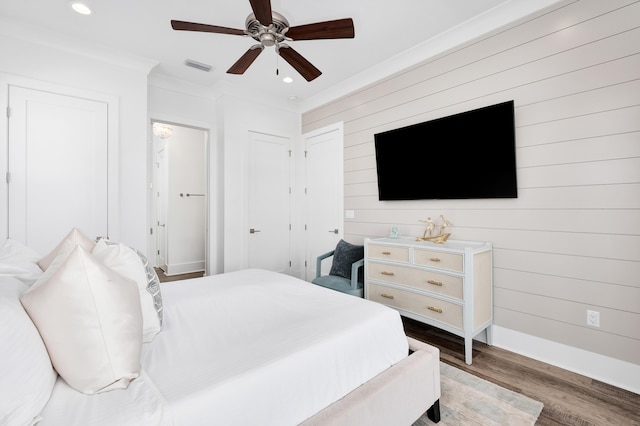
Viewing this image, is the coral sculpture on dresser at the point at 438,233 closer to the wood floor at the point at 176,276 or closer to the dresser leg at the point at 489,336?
the dresser leg at the point at 489,336

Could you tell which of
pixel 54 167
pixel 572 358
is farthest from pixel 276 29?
pixel 572 358

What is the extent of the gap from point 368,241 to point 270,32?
2.04 m

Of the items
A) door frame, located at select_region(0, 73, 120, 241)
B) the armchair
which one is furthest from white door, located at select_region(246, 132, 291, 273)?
door frame, located at select_region(0, 73, 120, 241)

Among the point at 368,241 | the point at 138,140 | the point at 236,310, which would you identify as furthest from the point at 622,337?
the point at 138,140

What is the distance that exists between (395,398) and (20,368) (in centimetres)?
138

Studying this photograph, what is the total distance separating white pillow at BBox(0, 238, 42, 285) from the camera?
1.26m

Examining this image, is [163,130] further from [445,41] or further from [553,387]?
[553,387]

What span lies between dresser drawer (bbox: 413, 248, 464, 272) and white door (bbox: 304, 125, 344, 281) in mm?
1522

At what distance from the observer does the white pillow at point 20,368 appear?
2.47 feet

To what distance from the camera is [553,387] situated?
2.05m

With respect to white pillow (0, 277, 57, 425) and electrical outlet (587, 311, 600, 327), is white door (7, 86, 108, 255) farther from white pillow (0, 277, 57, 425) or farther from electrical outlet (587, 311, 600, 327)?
electrical outlet (587, 311, 600, 327)

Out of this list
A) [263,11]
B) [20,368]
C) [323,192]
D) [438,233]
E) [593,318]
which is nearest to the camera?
[20,368]

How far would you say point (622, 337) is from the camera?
6.76ft

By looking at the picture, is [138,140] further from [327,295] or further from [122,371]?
[122,371]
